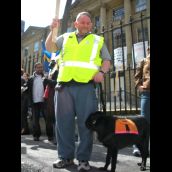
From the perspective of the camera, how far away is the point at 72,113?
12.1 ft

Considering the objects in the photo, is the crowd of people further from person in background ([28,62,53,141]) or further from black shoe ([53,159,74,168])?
person in background ([28,62,53,141])

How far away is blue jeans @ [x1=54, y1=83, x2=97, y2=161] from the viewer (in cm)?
358

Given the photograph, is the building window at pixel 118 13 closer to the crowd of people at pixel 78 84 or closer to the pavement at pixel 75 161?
Answer: the pavement at pixel 75 161

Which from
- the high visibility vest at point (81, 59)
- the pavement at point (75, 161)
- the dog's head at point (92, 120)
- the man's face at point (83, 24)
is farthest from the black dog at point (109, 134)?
the man's face at point (83, 24)

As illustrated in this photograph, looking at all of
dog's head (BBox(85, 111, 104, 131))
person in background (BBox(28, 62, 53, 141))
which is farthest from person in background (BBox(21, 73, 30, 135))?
dog's head (BBox(85, 111, 104, 131))

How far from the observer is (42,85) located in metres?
6.68

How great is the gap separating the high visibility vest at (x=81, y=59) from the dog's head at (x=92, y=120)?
0.41 m

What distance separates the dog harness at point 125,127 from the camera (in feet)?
→ 11.2

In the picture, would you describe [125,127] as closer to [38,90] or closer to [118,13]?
[38,90]

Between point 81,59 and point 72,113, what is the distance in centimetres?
65

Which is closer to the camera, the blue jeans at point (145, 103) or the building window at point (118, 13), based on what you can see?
the blue jeans at point (145, 103)

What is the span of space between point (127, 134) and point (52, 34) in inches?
60.1

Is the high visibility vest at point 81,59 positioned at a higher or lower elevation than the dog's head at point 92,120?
higher

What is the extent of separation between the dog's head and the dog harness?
0.69 ft
